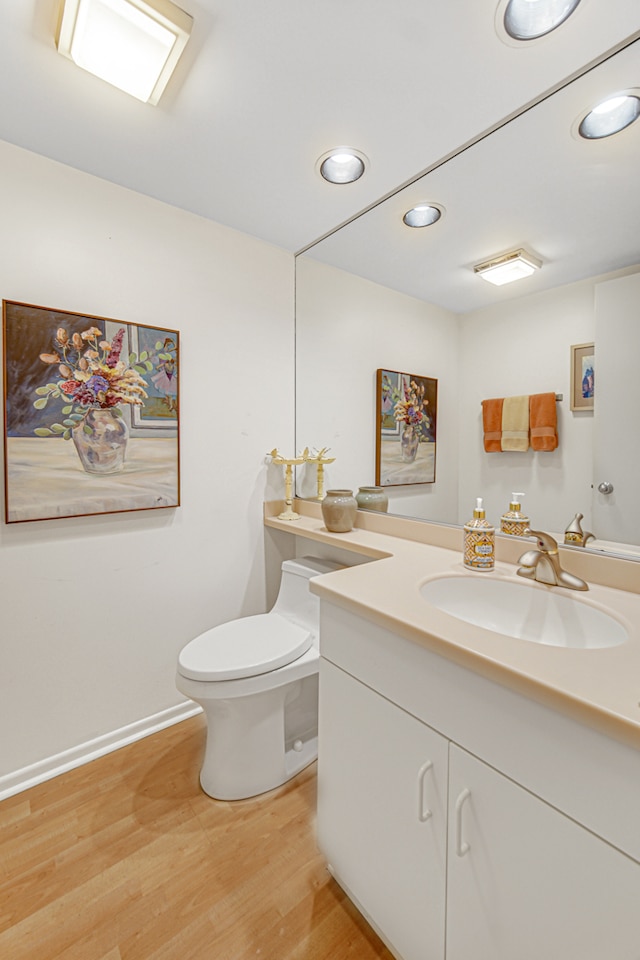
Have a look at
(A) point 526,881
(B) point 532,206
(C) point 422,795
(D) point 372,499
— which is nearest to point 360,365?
(D) point 372,499

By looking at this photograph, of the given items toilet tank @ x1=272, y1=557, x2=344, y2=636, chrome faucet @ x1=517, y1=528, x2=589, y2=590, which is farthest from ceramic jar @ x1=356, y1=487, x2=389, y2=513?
chrome faucet @ x1=517, y1=528, x2=589, y2=590

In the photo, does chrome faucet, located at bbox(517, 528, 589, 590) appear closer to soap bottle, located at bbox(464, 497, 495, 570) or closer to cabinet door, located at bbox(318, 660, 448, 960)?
soap bottle, located at bbox(464, 497, 495, 570)

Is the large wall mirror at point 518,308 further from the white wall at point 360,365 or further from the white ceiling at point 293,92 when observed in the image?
the white ceiling at point 293,92

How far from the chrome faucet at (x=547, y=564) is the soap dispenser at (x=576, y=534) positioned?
11cm

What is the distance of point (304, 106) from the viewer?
123 centimetres

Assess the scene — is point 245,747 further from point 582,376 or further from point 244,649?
point 582,376

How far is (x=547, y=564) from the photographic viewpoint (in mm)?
1112

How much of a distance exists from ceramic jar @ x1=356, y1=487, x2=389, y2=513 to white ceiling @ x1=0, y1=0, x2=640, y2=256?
3.97 ft

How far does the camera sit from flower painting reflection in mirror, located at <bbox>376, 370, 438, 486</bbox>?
165cm

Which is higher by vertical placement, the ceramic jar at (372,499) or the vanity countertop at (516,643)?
the ceramic jar at (372,499)

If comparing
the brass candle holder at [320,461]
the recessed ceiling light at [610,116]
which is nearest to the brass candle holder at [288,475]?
the brass candle holder at [320,461]

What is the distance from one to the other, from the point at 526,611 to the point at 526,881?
22.7 inches

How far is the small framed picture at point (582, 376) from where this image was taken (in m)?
1.17

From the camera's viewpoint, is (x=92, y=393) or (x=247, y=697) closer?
(x=247, y=697)
